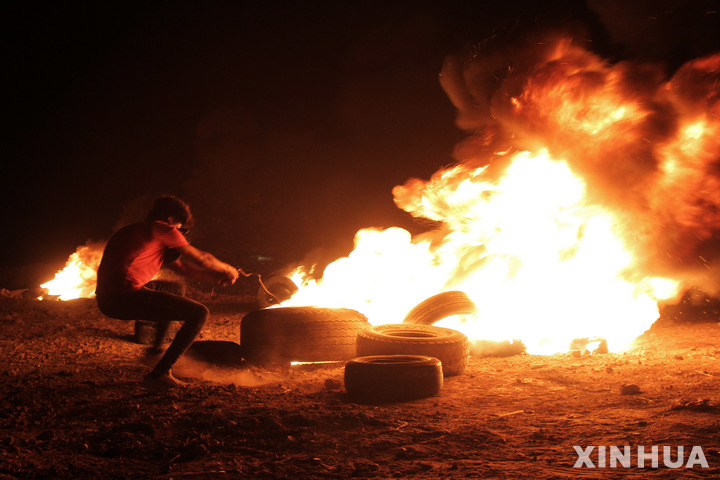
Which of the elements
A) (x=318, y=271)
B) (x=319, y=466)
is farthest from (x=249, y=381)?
(x=318, y=271)

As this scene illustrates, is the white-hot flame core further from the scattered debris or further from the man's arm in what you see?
the man's arm

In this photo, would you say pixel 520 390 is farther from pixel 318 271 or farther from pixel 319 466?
pixel 318 271

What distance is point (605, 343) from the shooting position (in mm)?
7973

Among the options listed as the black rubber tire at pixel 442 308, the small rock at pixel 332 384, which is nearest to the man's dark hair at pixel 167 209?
the small rock at pixel 332 384

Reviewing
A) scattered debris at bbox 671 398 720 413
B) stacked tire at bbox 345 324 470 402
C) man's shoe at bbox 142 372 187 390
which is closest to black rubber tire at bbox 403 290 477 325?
stacked tire at bbox 345 324 470 402

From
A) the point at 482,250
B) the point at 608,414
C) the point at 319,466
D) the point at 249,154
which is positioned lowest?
the point at 319,466

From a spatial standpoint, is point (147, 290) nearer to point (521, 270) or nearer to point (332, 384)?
point (332, 384)

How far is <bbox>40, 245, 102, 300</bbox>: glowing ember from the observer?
1620 cm

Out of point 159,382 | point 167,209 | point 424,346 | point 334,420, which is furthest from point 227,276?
point 424,346

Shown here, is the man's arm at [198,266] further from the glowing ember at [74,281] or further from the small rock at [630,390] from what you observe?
the glowing ember at [74,281]

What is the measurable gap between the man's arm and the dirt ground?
1.26 m

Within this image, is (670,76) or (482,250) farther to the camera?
(482,250)

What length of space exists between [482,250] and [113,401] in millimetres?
7554

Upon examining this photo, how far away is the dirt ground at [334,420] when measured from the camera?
3412 millimetres
